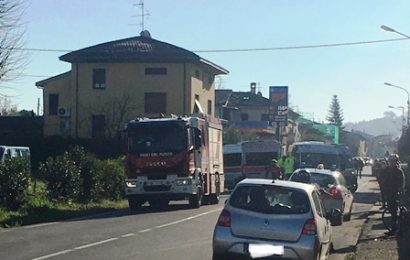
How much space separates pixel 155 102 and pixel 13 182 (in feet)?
123

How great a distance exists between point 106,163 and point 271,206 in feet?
64.6

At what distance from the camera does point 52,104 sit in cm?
6438

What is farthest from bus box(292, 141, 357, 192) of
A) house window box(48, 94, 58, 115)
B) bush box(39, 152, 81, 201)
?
house window box(48, 94, 58, 115)

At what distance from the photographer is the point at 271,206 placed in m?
12.1

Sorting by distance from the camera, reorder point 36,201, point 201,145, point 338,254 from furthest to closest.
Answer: point 201,145 < point 36,201 < point 338,254

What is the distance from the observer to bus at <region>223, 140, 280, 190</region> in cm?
4653

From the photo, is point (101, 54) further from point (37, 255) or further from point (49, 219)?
point (37, 255)

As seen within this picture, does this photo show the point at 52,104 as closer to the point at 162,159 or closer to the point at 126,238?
the point at 162,159

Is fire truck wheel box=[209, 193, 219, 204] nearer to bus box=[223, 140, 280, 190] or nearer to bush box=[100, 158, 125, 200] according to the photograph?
bush box=[100, 158, 125, 200]

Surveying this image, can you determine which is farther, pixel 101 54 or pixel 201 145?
pixel 101 54

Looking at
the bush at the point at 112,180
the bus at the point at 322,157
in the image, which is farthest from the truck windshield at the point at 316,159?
the bush at the point at 112,180

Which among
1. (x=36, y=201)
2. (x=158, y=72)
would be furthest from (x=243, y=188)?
(x=158, y=72)

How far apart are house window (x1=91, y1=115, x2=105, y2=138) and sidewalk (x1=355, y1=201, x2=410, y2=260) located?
41486mm

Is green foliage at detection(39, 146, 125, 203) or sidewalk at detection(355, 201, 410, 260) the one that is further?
green foliage at detection(39, 146, 125, 203)
